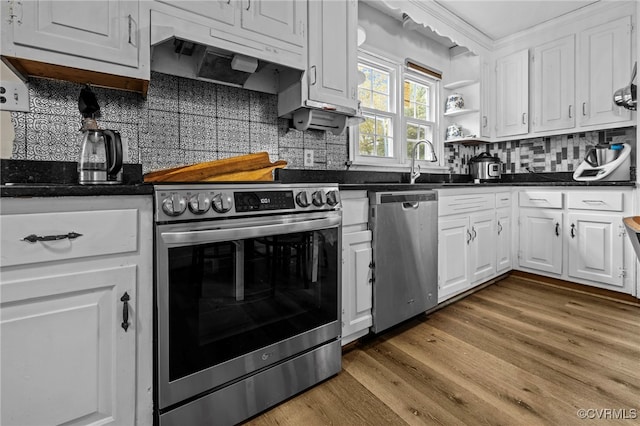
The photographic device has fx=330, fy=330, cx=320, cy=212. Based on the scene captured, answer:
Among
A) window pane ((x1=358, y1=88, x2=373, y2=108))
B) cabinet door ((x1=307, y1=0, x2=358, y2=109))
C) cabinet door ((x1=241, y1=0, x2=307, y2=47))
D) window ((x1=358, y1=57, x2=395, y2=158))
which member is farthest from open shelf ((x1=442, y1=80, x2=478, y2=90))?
cabinet door ((x1=241, y1=0, x2=307, y2=47))

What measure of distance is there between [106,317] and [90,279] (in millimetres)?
132

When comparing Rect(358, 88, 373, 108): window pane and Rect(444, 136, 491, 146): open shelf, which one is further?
Rect(444, 136, 491, 146): open shelf

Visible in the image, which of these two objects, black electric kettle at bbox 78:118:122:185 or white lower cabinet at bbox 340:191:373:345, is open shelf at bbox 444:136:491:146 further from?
black electric kettle at bbox 78:118:122:185

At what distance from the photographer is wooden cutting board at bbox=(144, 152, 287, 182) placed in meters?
1.59

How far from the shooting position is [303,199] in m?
1.48

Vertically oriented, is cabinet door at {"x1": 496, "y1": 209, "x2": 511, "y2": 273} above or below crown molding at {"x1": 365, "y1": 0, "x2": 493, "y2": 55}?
below

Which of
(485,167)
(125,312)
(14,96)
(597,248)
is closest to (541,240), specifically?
(597,248)

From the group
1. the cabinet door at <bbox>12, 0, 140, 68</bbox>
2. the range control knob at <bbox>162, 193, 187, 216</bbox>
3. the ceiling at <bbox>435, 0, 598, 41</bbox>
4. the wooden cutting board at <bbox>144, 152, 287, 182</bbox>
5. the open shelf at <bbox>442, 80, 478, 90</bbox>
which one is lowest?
the range control knob at <bbox>162, 193, 187, 216</bbox>

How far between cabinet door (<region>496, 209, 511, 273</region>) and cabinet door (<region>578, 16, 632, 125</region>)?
1145 mm

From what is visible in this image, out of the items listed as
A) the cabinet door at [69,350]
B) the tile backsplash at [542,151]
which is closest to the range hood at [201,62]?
the cabinet door at [69,350]

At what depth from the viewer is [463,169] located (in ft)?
12.7

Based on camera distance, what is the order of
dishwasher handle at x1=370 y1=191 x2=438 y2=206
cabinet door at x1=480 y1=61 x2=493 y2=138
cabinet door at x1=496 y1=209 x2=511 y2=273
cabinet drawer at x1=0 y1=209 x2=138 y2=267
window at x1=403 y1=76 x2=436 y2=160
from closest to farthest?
cabinet drawer at x1=0 y1=209 x2=138 y2=267 < dishwasher handle at x1=370 y1=191 x2=438 y2=206 < cabinet door at x1=496 y1=209 x2=511 y2=273 < window at x1=403 y1=76 x2=436 y2=160 < cabinet door at x1=480 y1=61 x2=493 y2=138

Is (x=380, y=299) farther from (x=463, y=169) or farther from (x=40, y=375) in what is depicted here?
(x=463, y=169)

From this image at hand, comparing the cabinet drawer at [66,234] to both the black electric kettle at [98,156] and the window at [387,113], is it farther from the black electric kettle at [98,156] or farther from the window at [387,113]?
the window at [387,113]
